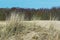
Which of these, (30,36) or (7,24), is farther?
(7,24)

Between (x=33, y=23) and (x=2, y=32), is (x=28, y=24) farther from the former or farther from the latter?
(x=2, y=32)

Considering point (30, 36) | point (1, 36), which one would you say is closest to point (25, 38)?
point (30, 36)

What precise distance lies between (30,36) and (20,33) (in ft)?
1.78

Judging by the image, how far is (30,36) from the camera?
39.8 ft

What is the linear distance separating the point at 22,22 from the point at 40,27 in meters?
Result: 0.89

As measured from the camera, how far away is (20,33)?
12422 millimetres

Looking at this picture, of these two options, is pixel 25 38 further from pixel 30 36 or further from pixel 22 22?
pixel 22 22

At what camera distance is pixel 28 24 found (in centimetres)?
1333

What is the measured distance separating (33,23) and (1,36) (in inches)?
79.5

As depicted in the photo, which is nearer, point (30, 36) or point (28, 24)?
point (30, 36)

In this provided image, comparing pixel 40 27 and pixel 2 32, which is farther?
pixel 40 27

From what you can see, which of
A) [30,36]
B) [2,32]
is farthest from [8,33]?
[30,36]

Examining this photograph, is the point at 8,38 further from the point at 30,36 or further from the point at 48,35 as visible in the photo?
the point at 48,35

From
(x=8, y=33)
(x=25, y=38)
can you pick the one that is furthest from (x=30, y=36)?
(x=8, y=33)
